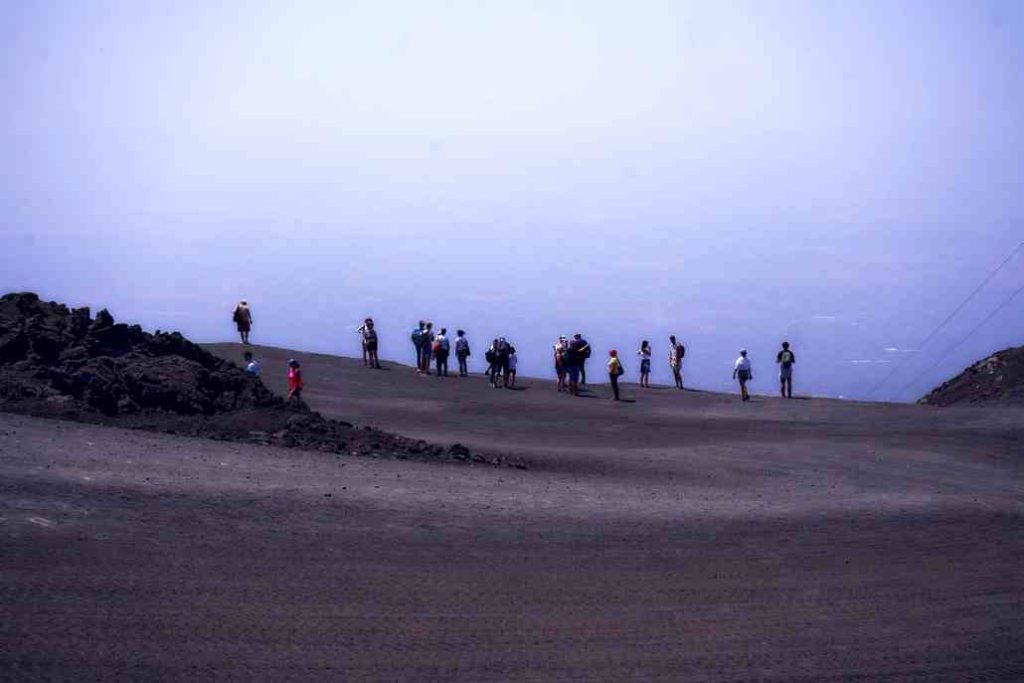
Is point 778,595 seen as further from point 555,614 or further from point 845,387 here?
point 845,387

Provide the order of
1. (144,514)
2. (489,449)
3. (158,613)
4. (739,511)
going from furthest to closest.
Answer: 1. (489,449)
2. (739,511)
3. (144,514)
4. (158,613)

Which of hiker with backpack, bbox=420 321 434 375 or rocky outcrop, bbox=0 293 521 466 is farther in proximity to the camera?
hiker with backpack, bbox=420 321 434 375

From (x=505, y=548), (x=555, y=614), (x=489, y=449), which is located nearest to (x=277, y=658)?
(x=555, y=614)

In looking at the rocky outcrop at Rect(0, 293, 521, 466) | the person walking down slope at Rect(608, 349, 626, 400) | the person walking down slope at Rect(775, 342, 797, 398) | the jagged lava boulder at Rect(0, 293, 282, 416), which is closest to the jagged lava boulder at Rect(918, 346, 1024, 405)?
the person walking down slope at Rect(775, 342, 797, 398)

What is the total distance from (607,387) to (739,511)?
2338 centimetres

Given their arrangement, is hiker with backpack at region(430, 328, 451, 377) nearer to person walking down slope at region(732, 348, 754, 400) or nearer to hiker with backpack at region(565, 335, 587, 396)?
hiker with backpack at region(565, 335, 587, 396)

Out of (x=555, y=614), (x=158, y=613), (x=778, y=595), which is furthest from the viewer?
(x=778, y=595)

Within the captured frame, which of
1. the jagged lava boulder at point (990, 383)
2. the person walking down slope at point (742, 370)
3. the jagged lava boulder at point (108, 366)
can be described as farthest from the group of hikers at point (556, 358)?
the jagged lava boulder at point (108, 366)

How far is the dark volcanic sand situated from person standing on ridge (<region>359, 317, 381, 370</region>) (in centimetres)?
1876

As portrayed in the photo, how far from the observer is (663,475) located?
20828 millimetres

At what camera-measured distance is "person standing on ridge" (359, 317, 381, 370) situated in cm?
3991

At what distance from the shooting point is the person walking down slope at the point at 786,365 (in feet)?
121

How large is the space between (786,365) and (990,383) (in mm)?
6682

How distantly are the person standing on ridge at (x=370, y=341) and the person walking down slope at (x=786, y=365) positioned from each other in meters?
13.8
